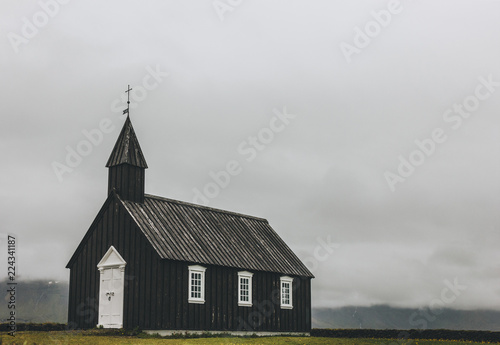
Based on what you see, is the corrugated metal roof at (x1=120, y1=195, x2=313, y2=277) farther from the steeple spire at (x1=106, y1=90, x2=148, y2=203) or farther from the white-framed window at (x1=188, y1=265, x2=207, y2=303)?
the steeple spire at (x1=106, y1=90, x2=148, y2=203)

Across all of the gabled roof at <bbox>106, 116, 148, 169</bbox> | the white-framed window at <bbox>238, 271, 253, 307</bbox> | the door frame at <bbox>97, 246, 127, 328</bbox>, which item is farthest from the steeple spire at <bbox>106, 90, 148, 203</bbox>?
the white-framed window at <bbox>238, 271, 253, 307</bbox>

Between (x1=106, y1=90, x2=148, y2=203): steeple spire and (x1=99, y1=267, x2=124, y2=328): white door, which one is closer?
(x1=99, y1=267, x2=124, y2=328): white door

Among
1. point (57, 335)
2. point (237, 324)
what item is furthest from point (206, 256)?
point (57, 335)

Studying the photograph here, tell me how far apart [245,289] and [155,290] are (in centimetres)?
699

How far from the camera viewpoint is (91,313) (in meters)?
34.9

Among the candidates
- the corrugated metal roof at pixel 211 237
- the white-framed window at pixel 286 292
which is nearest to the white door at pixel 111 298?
the corrugated metal roof at pixel 211 237

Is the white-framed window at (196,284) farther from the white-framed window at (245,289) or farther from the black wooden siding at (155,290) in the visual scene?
the white-framed window at (245,289)

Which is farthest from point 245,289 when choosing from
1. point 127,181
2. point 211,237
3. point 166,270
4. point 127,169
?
point 127,169

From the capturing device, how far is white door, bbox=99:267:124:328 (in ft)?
108

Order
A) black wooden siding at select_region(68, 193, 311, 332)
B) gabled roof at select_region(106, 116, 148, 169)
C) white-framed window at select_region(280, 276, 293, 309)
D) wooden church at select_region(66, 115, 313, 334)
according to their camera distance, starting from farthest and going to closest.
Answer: white-framed window at select_region(280, 276, 293, 309)
gabled roof at select_region(106, 116, 148, 169)
wooden church at select_region(66, 115, 313, 334)
black wooden siding at select_region(68, 193, 311, 332)

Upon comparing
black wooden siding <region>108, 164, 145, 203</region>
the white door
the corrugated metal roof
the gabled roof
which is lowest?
the white door

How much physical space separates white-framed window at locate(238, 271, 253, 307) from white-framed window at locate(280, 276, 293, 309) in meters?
3.28

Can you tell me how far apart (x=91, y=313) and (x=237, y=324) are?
839 cm

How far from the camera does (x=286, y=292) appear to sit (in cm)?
4069
